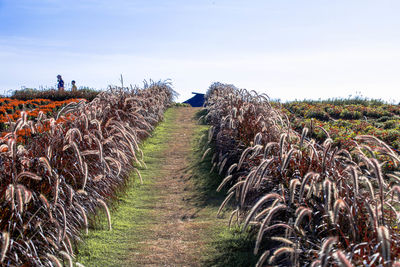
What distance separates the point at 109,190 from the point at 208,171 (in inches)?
121

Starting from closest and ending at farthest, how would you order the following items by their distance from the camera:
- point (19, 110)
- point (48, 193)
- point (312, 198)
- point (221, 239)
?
1. point (312, 198)
2. point (48, 193)
3. point (221, 239)
4. point (19, 110)

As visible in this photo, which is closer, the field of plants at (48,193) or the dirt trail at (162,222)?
the field of plants at (48,193)

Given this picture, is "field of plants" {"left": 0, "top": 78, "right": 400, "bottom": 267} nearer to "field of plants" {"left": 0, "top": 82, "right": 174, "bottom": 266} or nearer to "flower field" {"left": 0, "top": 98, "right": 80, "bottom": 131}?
"field of plants" {"left": 0, "top": 82, "right": 174, "bottom": 266}

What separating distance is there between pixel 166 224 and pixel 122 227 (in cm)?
69

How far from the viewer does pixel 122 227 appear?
5746 millimetres

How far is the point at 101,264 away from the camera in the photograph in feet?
15.3

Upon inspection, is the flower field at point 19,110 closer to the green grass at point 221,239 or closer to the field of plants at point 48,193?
the field of plants at point 48,193

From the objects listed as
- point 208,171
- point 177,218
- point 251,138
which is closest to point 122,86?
point 208,171

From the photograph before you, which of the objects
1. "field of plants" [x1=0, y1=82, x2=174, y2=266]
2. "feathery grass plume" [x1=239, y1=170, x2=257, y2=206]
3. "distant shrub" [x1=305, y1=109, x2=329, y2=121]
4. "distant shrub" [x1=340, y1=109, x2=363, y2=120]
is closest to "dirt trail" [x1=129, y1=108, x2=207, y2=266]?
"field of plants" [x1=0, y1=82, x2=174, y2=266]

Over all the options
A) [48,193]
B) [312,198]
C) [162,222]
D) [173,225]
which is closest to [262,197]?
[312,198]

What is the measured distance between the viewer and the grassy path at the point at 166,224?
481 centimetres

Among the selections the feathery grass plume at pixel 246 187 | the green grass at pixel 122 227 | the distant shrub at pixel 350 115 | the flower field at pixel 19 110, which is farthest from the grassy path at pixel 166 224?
the distant shrub at pixel 350 115

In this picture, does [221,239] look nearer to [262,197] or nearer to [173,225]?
[173,225]

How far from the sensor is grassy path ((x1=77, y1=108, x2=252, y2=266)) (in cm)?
481
